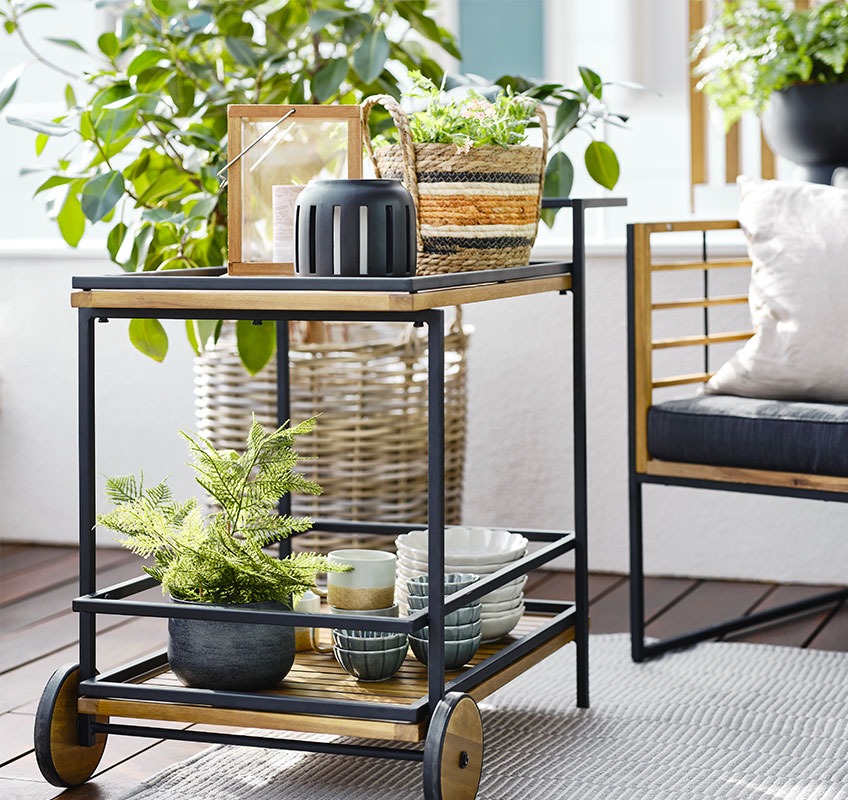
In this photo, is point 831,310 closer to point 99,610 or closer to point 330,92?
point 330,92

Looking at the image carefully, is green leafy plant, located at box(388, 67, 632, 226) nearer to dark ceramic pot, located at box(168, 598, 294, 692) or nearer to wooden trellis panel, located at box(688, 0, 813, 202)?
dark ceramic pot, located at box(168, 598, 294, 692)

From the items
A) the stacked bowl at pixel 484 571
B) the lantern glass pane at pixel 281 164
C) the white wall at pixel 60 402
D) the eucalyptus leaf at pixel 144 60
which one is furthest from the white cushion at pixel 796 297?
the white wall at pixel 60 402

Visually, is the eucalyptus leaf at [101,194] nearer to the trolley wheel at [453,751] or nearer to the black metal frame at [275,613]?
the black metal frame at [275,613]

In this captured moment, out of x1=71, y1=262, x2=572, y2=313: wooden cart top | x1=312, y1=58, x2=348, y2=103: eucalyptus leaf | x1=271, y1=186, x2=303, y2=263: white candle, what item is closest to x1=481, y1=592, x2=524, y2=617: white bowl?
x1=71, y1=262, x2=572, y2=313: wooden cart top

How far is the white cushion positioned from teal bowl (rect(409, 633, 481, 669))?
785 mm

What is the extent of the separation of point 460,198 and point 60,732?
31.7 inches

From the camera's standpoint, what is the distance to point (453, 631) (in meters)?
1.72

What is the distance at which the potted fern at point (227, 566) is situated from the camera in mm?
1626

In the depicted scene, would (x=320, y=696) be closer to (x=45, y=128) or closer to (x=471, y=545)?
(x=471, y=545)

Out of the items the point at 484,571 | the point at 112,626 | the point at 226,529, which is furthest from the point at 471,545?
the point at 112,626

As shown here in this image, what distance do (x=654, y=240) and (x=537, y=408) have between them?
429mm

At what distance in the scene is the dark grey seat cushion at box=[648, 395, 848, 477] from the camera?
6.87 feet

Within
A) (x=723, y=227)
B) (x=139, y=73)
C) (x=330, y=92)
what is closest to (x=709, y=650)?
(x=723, y=227)

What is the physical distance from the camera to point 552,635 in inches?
76.3
